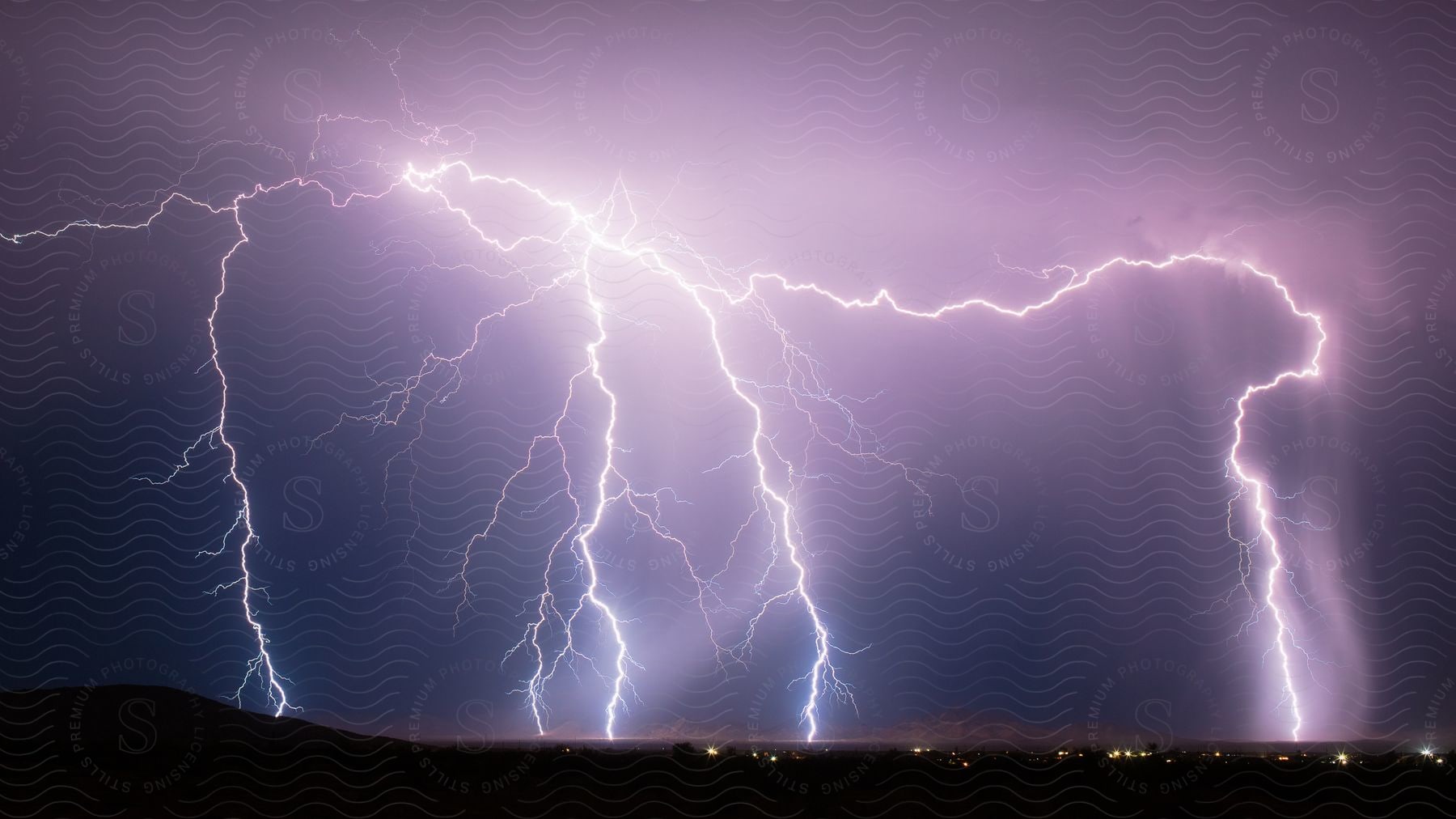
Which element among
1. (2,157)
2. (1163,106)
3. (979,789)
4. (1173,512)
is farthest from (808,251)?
(2,157)

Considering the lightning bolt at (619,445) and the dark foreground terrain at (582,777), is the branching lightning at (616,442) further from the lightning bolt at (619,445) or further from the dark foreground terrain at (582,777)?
the dark foreground terrain at (582,777)

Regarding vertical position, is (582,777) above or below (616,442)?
below

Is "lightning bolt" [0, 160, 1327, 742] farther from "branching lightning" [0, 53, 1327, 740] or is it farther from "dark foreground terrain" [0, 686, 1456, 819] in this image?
"dark foreground terrain" [0, 686, 1456, 819]

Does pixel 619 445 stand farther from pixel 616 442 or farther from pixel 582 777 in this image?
pixel 582 777

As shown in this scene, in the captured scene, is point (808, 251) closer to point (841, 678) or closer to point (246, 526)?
Answer: point (841, 678)

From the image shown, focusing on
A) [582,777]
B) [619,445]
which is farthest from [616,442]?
[582,777]

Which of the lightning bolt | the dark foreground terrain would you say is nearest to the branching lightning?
the lightning bolt
